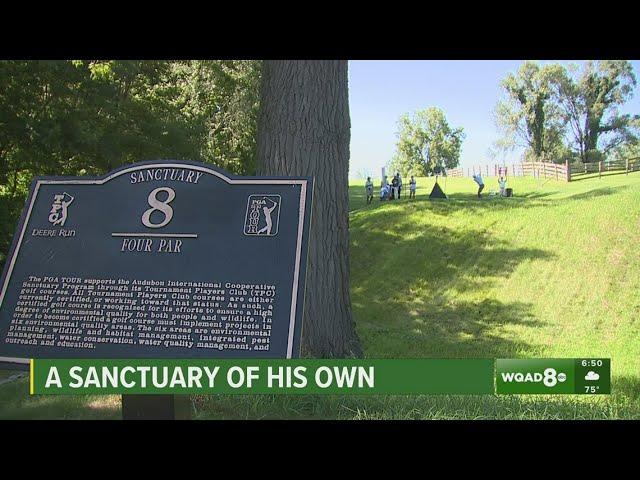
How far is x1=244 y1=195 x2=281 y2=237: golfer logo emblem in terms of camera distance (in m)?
4.68

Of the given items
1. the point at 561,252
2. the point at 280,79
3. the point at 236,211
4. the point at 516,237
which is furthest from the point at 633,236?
the point at 236,211

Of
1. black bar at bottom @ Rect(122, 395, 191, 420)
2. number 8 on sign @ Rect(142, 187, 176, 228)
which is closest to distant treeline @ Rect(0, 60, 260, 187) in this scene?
number 8 on sign @ Rect(142, 187, 176, 228)

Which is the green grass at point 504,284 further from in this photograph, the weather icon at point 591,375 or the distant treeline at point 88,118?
the distant treeline at point 88,118

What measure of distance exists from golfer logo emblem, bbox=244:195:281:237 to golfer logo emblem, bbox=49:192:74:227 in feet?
5.06

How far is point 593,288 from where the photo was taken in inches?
620

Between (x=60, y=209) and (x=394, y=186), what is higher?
(x=394, y=186)

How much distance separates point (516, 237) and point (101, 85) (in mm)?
12915

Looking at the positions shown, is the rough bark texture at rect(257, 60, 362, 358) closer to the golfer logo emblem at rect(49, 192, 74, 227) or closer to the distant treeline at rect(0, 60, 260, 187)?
the golfer logo emblem at rect(49, 192, 74, 227)

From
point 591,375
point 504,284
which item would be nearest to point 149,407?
point 591,375

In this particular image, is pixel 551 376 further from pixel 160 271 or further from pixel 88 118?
pixel 88 118

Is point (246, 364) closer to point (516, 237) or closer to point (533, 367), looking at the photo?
point (533, 367)

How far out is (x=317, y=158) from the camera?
23.5ft

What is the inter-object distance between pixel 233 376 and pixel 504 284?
45.5 ft

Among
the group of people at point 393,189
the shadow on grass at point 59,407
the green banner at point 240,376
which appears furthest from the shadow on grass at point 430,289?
the green banner at point 240,376
